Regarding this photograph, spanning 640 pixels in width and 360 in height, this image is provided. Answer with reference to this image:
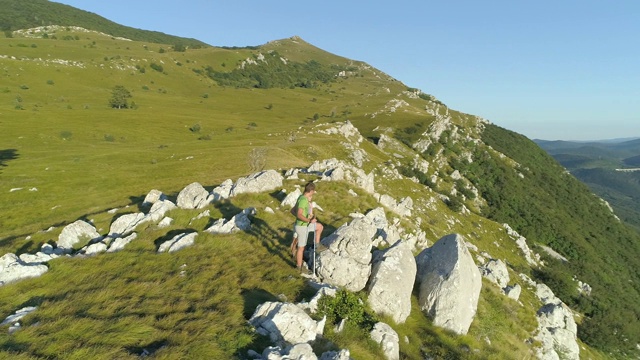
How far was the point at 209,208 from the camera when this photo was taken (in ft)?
82.1

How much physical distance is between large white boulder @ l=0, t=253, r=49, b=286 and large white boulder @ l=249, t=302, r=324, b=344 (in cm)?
1184

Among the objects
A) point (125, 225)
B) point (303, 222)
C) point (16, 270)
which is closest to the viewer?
point (16, 270)

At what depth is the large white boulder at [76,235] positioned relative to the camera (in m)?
21.3

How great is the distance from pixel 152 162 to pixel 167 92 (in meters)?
130

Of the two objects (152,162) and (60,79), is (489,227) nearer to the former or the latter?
(152,162)

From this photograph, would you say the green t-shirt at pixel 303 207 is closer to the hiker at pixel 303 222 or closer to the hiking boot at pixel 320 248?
the hiker at pixel 303 222

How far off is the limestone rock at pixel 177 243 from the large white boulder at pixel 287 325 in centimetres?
857

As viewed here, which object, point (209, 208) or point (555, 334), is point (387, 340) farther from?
point (555, 334)

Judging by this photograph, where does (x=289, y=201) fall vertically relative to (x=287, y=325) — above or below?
above

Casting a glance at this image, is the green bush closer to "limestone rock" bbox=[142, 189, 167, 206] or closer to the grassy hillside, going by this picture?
the grassy hillside

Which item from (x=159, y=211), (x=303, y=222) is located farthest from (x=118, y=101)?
(x=303, y=222)

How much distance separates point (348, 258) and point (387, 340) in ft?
15.1

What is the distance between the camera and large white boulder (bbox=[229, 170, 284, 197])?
1107 inches

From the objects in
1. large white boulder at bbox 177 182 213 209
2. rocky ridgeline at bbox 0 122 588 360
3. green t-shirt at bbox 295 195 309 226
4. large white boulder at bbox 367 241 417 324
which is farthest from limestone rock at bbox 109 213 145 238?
large white boulder at bbox 367 241 417 324
